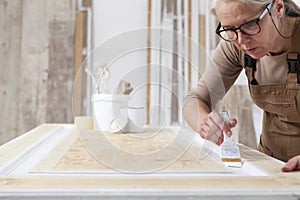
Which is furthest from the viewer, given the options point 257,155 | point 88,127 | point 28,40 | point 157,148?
point 28,40

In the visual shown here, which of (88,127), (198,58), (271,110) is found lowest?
(88,127)

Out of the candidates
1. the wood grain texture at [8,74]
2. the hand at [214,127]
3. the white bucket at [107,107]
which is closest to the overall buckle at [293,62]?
the hand at [214,127]

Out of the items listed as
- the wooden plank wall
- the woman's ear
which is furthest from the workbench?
the wooden plank wall

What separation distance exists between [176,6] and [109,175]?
2.11 metres

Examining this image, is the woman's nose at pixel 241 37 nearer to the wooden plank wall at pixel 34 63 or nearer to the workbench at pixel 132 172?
the workbench at pixel 132 172

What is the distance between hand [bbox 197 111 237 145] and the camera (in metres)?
1.02

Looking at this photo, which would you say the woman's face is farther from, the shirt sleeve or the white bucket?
the white bucket

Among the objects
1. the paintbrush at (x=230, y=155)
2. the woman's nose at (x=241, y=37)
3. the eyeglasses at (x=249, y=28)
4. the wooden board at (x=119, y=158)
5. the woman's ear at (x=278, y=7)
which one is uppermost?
the woman's ear at (x=278, y=7)

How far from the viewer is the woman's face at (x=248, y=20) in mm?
965

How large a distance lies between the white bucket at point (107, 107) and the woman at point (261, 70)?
28 centimetres

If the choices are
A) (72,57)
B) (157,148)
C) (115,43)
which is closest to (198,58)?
(115,43)

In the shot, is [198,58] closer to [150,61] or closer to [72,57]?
[150,61]

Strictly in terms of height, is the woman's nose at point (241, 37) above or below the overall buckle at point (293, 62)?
above

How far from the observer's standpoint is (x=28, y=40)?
2.62m
